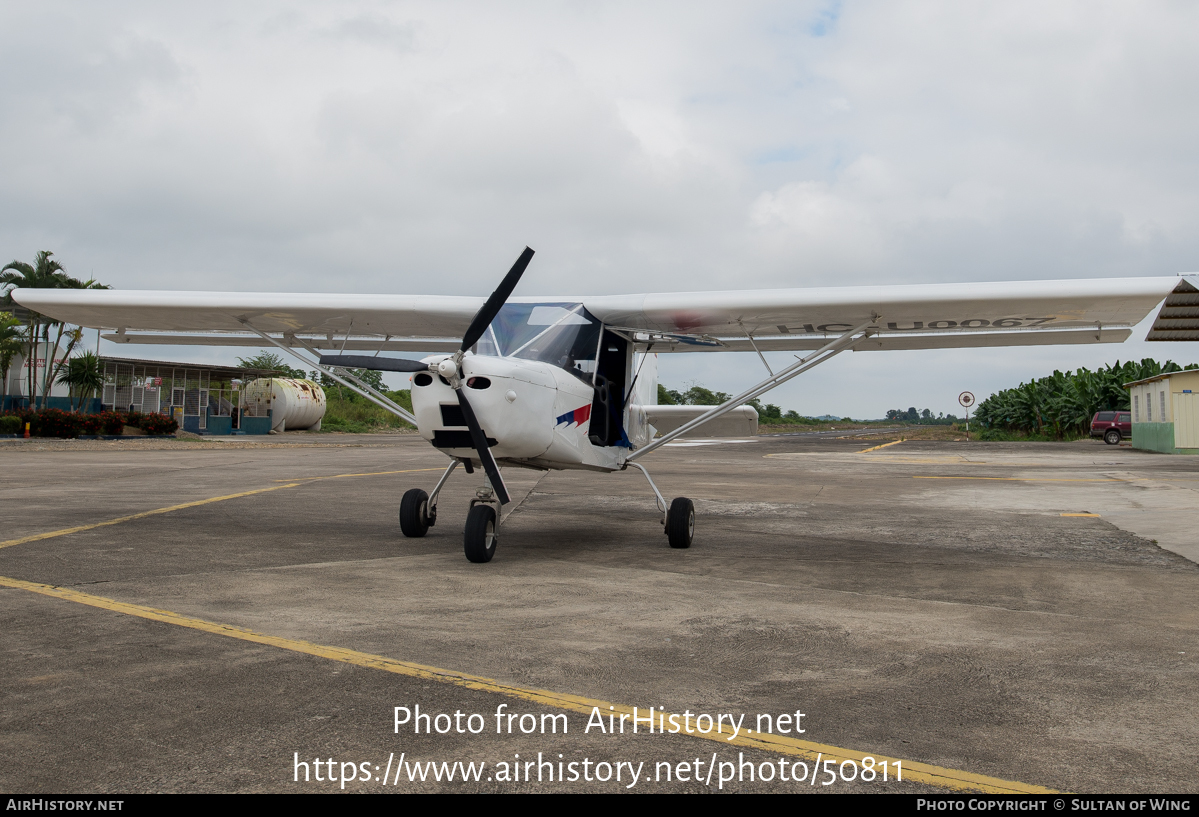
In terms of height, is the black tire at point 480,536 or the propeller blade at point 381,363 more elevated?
the propeller blade at point 381,363

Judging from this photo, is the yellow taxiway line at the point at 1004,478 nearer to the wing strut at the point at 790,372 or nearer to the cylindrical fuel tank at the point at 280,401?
the wing strut at the point at 790,372

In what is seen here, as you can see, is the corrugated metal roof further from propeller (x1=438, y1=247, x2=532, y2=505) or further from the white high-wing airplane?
propeller (x1=438, y1=247, x2=532, y2=505)

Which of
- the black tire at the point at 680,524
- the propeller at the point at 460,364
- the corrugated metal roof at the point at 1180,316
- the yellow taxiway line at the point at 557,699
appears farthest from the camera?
the black tire at the point at 680,524

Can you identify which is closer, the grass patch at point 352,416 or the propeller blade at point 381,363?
the propeller blade at point 381,363

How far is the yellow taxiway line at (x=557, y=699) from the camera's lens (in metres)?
2.65

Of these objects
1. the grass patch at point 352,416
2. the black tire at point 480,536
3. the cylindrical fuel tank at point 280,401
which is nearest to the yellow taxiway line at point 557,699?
the black tire at point 480,536

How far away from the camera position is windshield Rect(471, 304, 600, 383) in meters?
7.90

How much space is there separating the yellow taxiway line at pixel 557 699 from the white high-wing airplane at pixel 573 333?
241 cm

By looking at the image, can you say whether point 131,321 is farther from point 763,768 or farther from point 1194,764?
point 1194,764

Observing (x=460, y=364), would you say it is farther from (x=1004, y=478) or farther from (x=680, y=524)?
(x=1004, y=478)

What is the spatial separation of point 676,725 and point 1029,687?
1.70 m

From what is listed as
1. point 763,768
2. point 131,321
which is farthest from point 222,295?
point 763,768

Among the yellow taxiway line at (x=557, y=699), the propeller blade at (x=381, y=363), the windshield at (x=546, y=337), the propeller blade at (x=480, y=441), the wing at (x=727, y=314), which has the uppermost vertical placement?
the wing at (x=727, y=314)

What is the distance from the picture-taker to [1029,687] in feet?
12.0
